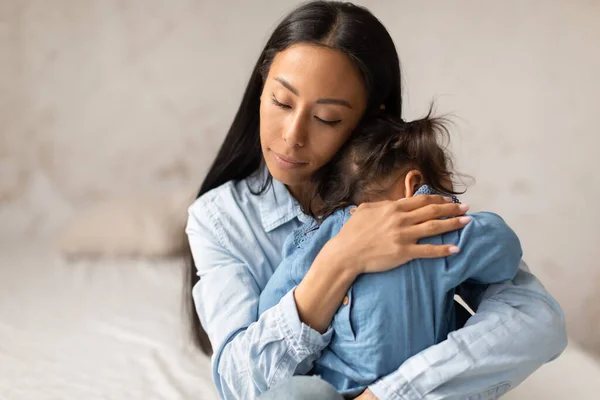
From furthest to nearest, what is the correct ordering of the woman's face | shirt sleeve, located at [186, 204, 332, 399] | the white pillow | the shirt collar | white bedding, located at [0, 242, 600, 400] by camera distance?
the white pillow → white bedding, located at [0, 242, 600, 400] → the shirt collar → the woman's face → shirt sleeve, located at [186, 204, 332, 399]

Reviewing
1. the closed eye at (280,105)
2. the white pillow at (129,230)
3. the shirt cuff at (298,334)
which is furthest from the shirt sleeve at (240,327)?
the white pillow at (129,230)

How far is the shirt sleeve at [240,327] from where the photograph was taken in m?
1.20

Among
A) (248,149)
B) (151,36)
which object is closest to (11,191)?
(151,36)

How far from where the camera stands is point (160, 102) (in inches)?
115

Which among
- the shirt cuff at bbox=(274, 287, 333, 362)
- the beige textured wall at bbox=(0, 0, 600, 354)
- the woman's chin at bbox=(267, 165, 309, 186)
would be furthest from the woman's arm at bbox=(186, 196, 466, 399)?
the beige textured wall at bbox=(0, 0, 600, 354)

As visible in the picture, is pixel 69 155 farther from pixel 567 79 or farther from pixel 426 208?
pixel 426 208

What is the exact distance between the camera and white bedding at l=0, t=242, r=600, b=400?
171 centimetres

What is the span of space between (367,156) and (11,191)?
209 cm

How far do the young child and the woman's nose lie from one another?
0.09 meters

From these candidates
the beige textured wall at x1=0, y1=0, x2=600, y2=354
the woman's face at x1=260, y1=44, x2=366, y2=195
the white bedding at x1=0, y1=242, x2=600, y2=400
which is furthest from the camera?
the beige textured wall at x1=0, y1=0, x2=600, y2=354

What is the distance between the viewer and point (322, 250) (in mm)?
1227

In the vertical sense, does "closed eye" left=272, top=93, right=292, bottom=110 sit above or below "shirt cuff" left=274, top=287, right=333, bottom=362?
above

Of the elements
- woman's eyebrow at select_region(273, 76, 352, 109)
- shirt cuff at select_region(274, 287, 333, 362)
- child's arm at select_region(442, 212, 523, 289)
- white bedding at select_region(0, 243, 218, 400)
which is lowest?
white bedding at select_region(0, 243, 218, 400)

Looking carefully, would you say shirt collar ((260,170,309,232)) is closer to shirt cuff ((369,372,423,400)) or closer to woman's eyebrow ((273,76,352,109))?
woman's eyebrow ((273,76,352,109))
